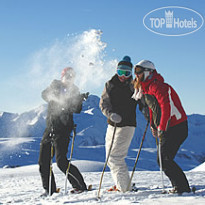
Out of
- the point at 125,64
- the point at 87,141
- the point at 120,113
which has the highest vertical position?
the point at 125,64

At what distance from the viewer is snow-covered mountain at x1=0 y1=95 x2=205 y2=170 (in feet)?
167

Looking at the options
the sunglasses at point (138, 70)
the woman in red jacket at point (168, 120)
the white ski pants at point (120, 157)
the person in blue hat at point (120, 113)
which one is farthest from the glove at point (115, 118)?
the sunglasses at point (138, 70)

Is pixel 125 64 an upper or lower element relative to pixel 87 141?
upper

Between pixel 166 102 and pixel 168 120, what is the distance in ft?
0.70

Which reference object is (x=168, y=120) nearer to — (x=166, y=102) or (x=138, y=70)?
(x=166, y=102)

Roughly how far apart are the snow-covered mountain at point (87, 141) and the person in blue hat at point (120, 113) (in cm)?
3091

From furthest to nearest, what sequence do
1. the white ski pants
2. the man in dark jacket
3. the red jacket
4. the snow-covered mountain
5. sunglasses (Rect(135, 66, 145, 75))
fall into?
1. the snow-covered mountain
2. the man in dark jacket
3. the white ski pants
4. sunglasses (Rect(135, 66, 145, 75))
5. the red jacket

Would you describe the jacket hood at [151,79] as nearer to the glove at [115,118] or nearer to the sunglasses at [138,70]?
the sunglasses at [138,70]

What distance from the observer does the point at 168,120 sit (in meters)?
3.96

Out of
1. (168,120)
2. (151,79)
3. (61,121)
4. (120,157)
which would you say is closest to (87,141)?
(61,121)

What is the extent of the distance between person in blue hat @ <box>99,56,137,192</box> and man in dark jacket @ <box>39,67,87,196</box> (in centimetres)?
54

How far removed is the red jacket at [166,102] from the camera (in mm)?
3941

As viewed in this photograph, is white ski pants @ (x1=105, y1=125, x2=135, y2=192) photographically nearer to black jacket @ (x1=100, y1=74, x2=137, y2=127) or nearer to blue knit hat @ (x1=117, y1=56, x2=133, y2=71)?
black jacket @ (x1=100, y1=74, x2=137, y2=127)

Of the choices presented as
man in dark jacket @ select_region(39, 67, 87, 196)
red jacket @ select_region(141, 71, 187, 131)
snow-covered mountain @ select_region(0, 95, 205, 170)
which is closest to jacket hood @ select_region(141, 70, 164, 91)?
red jacket @ select_region(141, 71, 187, 131)
